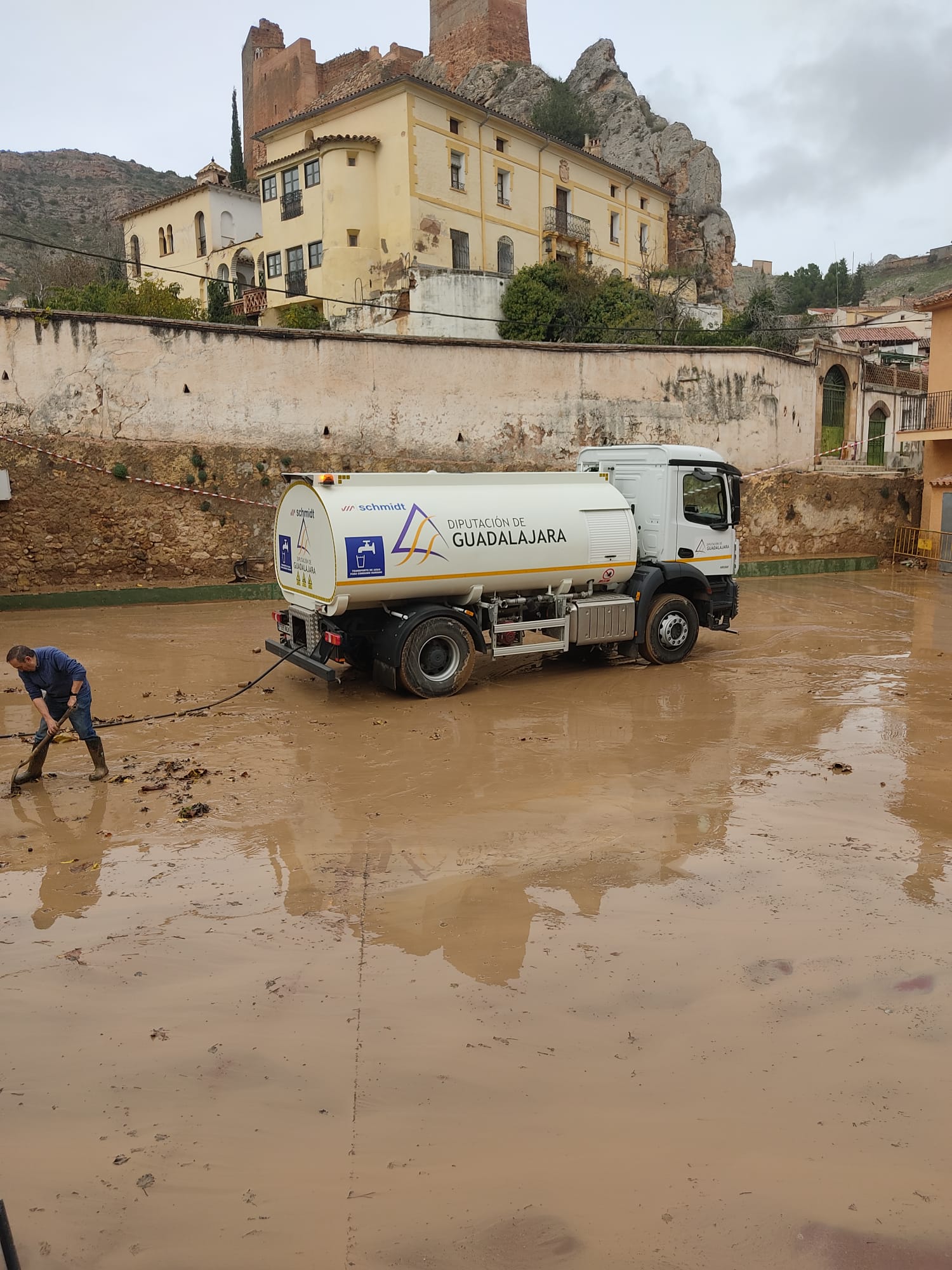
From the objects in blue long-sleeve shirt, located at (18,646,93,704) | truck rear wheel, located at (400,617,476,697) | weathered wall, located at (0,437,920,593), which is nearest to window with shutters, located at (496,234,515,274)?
weathered wall, located at (0,437,920,593)

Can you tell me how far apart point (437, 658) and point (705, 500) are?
15.9 feet

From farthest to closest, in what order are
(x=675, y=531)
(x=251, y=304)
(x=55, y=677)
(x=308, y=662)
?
(x=251, y=304)
(x=675, y=531)
(x=308, y=662)
(x=55, y=677)

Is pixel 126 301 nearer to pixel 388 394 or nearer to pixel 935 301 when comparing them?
pixel 388 394

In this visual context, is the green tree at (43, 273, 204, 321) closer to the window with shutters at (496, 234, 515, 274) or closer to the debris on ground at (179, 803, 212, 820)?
the window with shutters at (496, 234, 515, 274)

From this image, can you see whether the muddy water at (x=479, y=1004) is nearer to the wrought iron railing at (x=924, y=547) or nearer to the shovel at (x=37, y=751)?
the shovel at (x=37, y=751)

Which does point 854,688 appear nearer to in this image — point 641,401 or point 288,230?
point 641,401

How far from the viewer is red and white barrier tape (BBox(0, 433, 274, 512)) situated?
703 inches

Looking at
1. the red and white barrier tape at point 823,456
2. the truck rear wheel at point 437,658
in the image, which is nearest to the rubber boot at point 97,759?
the truck rear wheel at point 437,658

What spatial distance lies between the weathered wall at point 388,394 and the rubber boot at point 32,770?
40.0 feet

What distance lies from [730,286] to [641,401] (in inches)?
1448

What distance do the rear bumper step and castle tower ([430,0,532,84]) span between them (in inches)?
2246

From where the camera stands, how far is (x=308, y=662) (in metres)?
11.0

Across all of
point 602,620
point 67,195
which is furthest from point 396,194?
point 67,195

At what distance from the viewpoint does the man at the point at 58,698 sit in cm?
786
